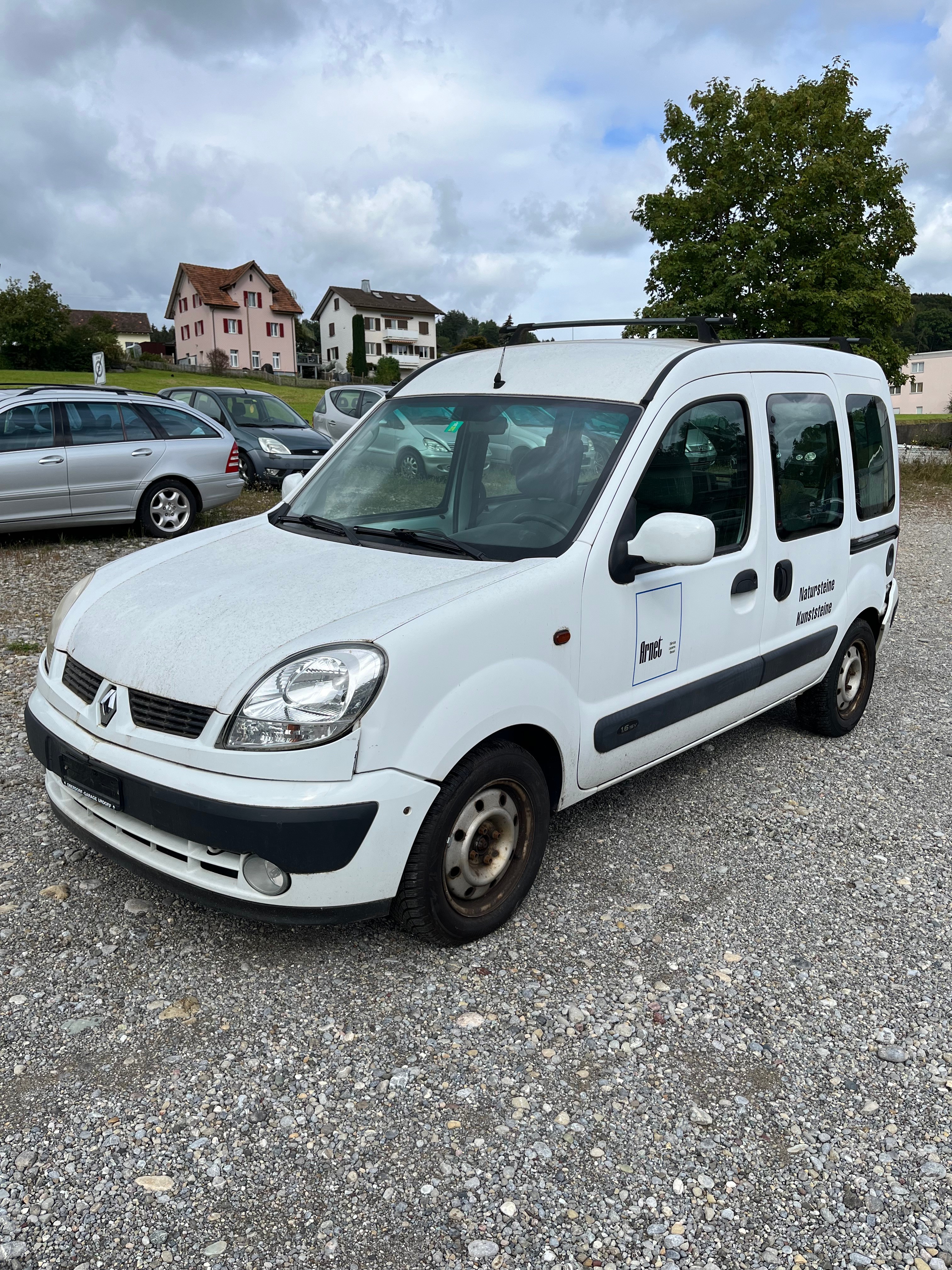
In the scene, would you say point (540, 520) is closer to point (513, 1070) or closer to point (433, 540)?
point (433, 540)

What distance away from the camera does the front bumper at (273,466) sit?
14430mm

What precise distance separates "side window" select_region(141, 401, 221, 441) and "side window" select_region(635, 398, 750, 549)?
27.9 ft

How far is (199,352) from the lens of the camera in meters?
75.8

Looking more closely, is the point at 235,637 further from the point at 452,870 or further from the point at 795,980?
the point at 795,980

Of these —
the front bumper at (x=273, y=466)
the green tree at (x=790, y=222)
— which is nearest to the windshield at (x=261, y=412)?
the front bumper at (x=273, y=466)

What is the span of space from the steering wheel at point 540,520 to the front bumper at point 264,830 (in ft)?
3.54

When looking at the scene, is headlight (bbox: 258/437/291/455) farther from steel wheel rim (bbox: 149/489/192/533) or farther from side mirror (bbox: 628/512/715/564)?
side mirror (bbox: 628/512/715/564)

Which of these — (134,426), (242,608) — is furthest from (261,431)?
(242,608)

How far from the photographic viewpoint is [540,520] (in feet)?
11.4

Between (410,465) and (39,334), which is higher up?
(39,334)

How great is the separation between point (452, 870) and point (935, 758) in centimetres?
335

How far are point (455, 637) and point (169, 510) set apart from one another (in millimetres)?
9135

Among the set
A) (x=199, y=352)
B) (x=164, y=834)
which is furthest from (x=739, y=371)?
(x=199, y=352)

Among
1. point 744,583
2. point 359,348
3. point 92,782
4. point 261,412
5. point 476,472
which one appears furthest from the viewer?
point 359,348
